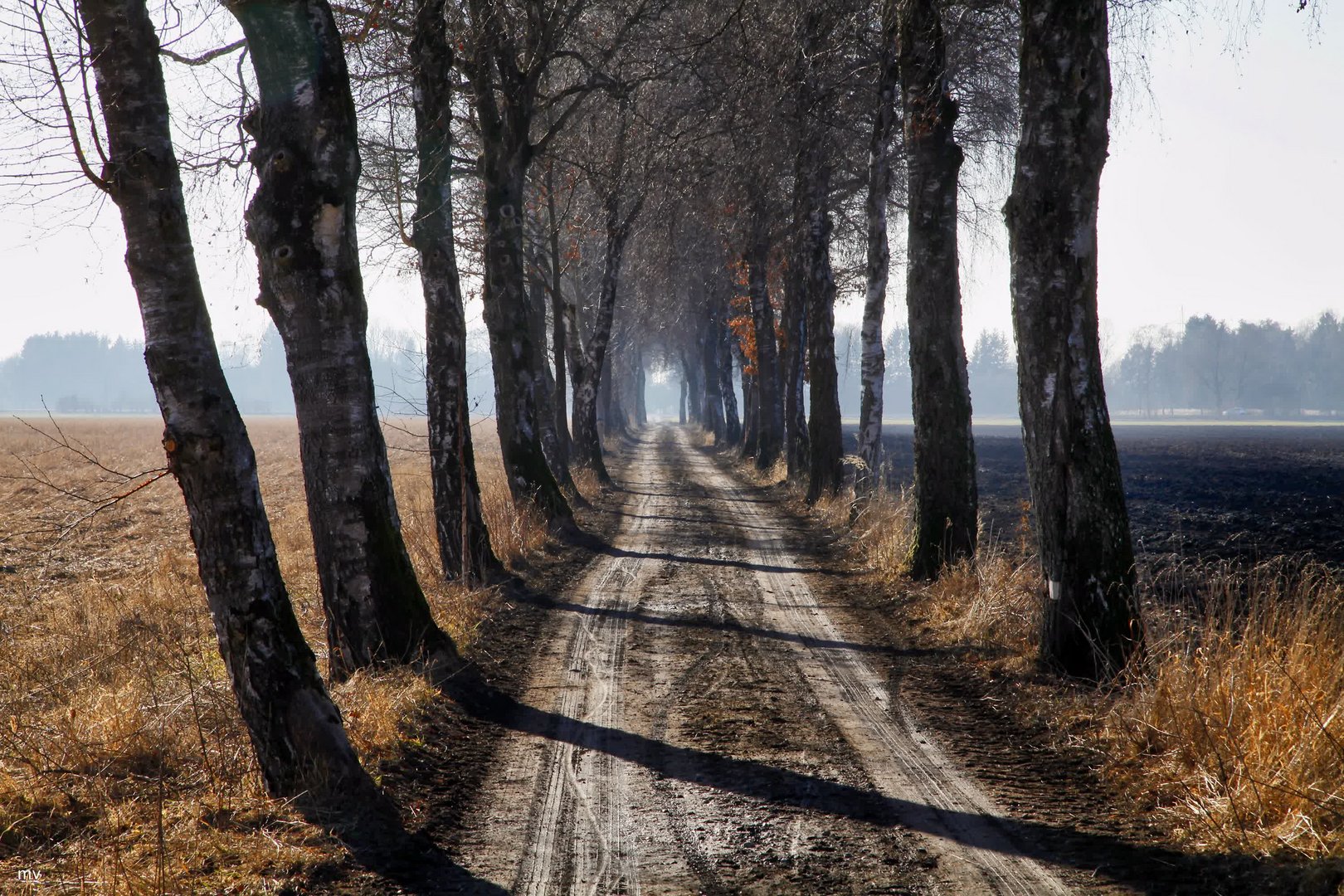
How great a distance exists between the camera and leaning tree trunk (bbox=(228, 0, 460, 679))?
19.4 ft

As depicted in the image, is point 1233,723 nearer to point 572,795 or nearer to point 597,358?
point 572,795

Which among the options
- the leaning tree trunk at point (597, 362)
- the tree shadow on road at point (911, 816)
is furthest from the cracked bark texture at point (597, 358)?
the tree shadow on road at point (911, 816)

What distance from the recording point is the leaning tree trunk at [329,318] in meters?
5.90

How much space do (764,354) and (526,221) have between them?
7.24 metres

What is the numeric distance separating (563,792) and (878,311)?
1199 centimetres

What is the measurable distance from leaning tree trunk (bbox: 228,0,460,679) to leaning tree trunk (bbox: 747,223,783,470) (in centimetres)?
1472

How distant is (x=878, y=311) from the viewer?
15406mm

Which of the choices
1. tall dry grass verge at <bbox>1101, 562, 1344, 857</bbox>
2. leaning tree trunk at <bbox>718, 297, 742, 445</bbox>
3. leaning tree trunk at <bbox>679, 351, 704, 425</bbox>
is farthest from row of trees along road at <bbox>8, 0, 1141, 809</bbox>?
leaning tree trunk at <bbox>679, 351, 704, 425</bbox>

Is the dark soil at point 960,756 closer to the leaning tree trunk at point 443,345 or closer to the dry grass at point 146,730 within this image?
the dry grass at point 146,730

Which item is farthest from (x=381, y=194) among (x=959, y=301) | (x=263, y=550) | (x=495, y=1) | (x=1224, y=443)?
(x=1224, y=443)

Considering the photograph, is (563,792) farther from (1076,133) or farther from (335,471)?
(1076,133)

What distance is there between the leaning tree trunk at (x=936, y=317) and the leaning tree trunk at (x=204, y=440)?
7235 millimetres

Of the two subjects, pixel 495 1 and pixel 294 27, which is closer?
pixel 294 27

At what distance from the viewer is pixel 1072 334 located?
6.39 m
